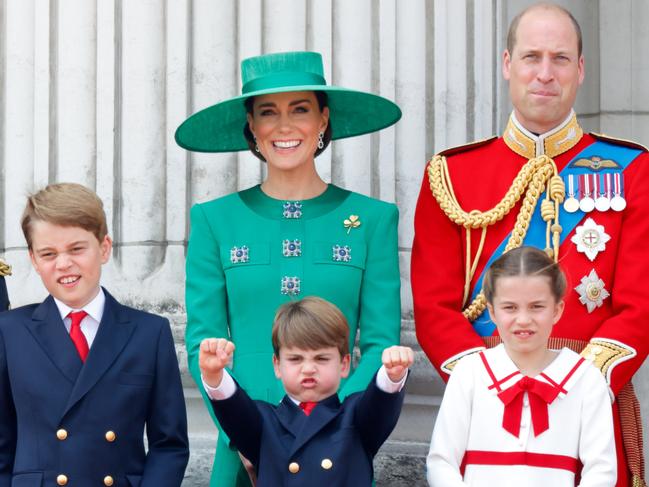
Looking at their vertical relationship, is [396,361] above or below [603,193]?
below

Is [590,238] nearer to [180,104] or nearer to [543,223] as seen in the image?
[543,223]

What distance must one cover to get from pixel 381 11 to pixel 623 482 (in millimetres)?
2139

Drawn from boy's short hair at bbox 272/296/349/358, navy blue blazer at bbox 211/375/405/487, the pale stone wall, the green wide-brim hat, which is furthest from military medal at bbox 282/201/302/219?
the pale stone wall

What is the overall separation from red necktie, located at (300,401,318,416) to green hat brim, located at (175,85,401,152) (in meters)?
1.09

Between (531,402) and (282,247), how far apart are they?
988 mm

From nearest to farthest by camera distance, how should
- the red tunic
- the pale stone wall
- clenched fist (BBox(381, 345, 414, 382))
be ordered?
clenched fist (BBox(381, 345, 414, 382))
the red tunic
the pale stone wall

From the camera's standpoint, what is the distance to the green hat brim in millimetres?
4836

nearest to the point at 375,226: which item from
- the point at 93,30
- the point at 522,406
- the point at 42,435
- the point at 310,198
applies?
the point at 310,198

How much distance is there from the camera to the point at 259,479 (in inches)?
163

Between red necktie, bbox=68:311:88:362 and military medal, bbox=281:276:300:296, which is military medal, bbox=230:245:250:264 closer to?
military medal, bbox=281:276:300:296

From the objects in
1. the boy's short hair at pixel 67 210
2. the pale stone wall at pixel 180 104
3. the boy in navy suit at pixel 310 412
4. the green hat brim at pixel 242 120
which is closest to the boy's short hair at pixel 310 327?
the boy in navy suit at pixel 310 412

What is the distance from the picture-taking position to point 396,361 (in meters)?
3.92

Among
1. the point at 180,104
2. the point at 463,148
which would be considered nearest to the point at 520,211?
the point at 463,148

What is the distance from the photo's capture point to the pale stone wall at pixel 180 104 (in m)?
5.60
